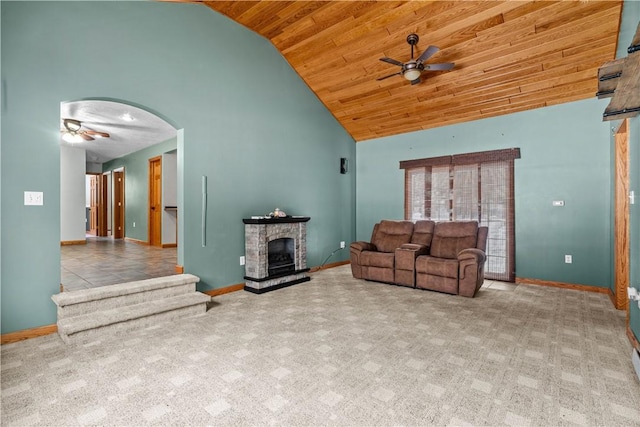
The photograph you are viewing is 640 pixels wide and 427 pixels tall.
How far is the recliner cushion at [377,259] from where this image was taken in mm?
4578

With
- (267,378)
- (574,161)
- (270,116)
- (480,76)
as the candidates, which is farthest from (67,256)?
(574,161)

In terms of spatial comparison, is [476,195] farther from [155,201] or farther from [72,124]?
[155,201]

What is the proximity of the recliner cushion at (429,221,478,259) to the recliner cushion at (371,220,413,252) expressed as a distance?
45cm

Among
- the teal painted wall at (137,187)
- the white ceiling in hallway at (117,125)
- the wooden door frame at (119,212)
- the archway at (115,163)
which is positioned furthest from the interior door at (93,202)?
the white ceiling in hallway at (117,125)

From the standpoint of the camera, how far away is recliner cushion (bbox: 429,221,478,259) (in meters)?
4.41

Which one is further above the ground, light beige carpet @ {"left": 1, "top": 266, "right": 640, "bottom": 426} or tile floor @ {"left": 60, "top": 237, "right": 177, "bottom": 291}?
tile floor @ {"left": 60, "top": 237, "right": 177, "bottom": 291}

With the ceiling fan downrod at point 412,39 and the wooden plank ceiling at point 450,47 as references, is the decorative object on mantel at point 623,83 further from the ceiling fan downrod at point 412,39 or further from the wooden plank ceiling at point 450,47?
the ceiling fan downrod at point 412,39

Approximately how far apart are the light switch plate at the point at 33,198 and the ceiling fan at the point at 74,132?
3.16 m

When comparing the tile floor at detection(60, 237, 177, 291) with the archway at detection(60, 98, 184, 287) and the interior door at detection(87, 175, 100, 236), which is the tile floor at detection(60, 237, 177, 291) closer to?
the archway at detection(60, 98, 184, 287)

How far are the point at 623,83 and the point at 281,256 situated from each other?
3.98 m

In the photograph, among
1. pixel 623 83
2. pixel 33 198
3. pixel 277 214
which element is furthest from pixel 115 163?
pixel 623 83

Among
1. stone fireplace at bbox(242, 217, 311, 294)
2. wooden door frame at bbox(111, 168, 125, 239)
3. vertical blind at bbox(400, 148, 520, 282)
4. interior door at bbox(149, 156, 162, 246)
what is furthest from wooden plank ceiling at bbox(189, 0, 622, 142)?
wooden door frame at bbox(111, 168, 125, 239)

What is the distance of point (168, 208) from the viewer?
743 cm

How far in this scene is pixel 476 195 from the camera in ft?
17.1
